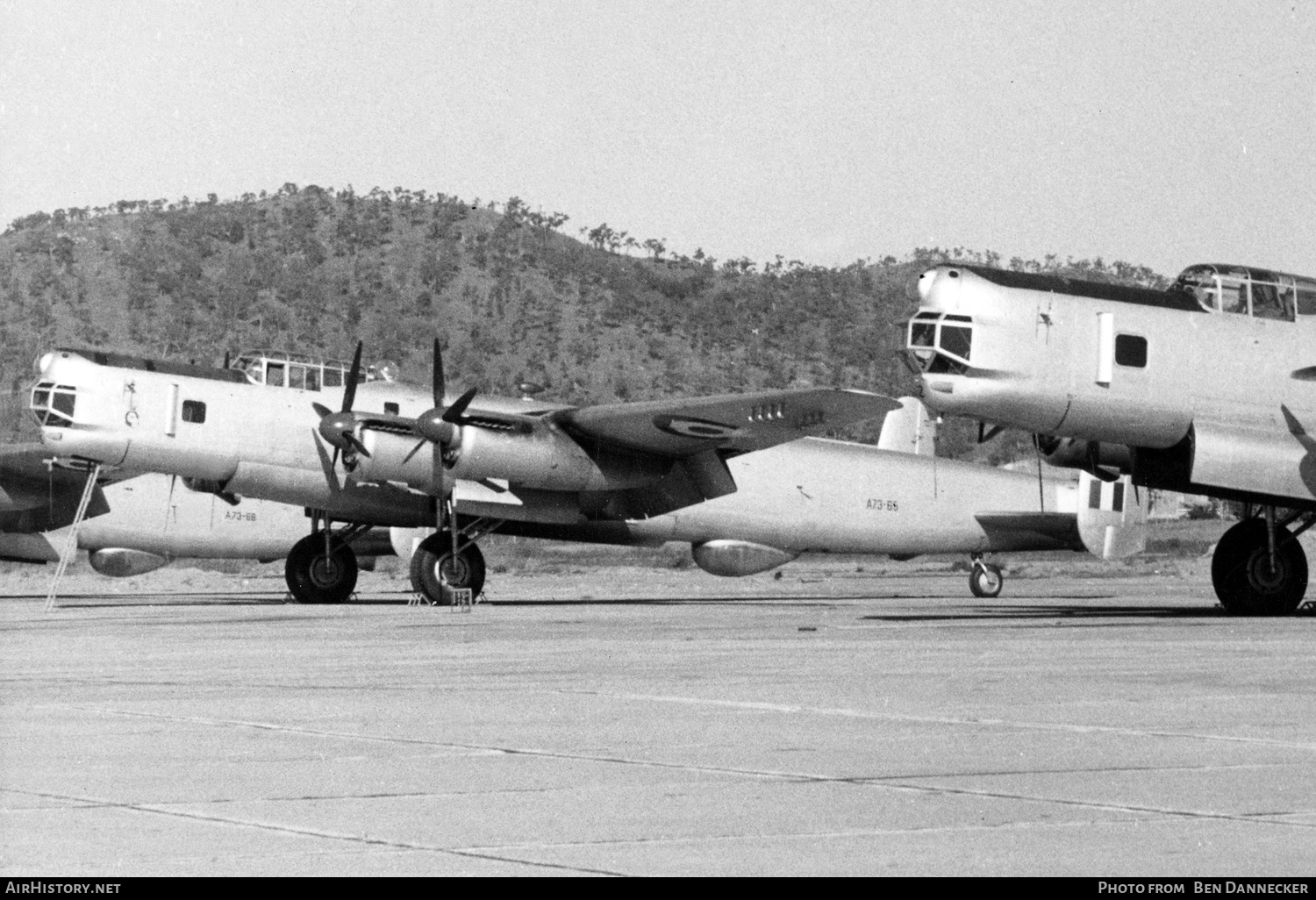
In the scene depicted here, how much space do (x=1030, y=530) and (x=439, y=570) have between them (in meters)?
14.6

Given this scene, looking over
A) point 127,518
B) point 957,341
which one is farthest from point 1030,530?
point 127,518

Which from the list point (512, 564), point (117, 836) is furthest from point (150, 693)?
point (512, 564)

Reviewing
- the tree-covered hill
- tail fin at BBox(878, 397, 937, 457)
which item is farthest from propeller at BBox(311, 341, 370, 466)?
the tree-covered hill

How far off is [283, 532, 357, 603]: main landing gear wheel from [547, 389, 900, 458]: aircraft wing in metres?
5.83

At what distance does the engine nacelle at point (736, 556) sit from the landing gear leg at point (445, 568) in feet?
19.9

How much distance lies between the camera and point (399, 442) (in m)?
30.2

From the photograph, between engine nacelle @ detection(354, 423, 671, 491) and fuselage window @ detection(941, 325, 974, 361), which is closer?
fuselage window @ detection(941, 325, 974, 361)

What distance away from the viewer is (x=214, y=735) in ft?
32.2

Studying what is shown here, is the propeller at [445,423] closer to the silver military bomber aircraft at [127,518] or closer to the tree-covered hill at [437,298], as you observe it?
the silver military bomber aircraft at [127,518]

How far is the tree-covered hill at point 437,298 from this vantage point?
113125mm

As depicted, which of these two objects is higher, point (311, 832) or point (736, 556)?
point (736, 556)

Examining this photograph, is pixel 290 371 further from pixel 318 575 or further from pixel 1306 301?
pixel 1306 301

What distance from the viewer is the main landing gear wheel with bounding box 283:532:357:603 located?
1337 inches

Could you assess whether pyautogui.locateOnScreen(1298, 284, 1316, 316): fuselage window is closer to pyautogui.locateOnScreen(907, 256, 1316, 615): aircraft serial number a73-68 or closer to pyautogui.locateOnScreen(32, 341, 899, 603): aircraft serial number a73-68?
pyautogui.locateOnScreen(907, 256, 1316, 615): aircraft serial number a73-68
